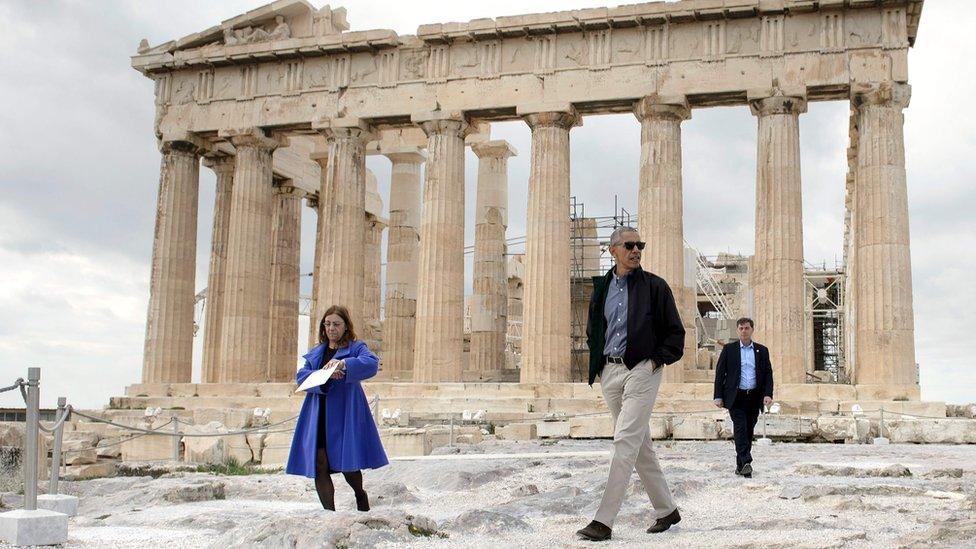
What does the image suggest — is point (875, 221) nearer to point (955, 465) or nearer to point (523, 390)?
point (523, 390)

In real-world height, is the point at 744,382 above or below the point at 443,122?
below

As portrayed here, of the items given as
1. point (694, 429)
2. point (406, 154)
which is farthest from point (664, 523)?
point (406, 154)

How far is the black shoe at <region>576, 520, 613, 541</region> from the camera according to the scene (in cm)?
738

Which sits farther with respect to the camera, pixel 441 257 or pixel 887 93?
pixel 441 257

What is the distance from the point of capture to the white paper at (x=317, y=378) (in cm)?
823

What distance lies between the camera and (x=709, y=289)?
45406 mm

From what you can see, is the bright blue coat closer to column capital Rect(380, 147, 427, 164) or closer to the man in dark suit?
the man in dark suit

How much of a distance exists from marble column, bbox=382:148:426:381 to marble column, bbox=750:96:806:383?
1178cm

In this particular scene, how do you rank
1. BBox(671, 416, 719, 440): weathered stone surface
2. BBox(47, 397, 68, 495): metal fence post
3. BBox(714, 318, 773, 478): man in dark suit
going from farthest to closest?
BBox(671, 416, 719, 440): weathered stone surface, BBox(714, 318, 773, 478): man in dark suit, BBox(47, 397, 68, 495): metal fence post

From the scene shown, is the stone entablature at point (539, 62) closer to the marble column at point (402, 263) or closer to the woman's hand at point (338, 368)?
the marble column at point (402, 263)

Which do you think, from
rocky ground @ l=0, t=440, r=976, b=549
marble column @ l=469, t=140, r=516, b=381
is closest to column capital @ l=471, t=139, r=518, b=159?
marble column @ l=469, t=140, r=516, b=381

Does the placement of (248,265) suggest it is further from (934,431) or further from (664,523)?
(664,523)

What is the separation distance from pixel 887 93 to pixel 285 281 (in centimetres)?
1892

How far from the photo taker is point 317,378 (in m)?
8.31
